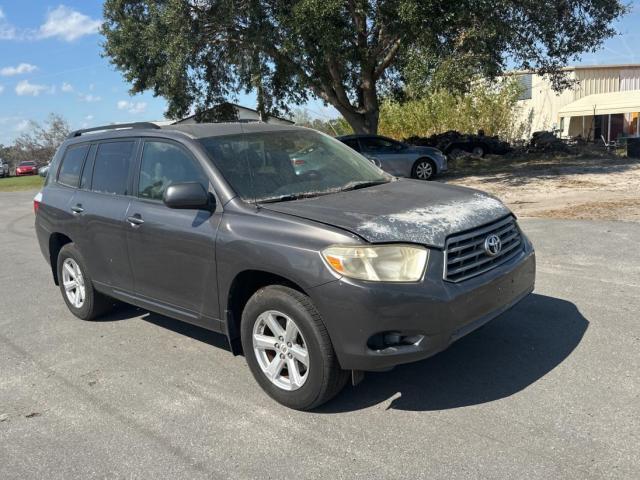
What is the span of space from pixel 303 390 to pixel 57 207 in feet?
11.4

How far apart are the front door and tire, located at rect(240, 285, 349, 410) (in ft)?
1.38

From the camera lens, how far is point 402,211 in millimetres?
Result: 3602

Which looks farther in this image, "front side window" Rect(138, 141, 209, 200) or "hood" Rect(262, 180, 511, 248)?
"front side window" Rect(138, 141, 209, 200)

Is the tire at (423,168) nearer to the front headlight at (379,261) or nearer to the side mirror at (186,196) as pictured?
the side mirror at (186,196)

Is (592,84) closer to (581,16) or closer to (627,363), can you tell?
(581,16)

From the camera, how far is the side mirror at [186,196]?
3789mm

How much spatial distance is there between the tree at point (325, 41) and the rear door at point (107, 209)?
31.2ft

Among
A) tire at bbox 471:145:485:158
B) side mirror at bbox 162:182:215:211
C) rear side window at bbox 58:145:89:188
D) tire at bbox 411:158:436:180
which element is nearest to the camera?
side mirror at bbox 162:182:215:211

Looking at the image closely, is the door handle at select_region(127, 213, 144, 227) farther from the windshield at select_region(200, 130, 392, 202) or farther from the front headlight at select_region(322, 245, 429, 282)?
the front headlight at select_region(322, 245, 429, 282)

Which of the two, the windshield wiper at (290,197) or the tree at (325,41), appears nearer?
the windshield wiper at (290,197)

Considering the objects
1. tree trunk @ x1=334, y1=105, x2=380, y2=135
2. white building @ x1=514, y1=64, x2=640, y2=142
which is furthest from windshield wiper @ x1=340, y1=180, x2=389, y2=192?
white building @ x1=514, y1=64, x2=640, y2=142

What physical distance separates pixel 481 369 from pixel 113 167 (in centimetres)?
348

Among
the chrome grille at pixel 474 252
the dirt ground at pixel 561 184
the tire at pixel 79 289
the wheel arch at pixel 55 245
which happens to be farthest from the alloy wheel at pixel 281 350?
the dirt ground at pixel 561 184

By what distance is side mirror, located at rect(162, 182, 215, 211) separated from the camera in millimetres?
3789
